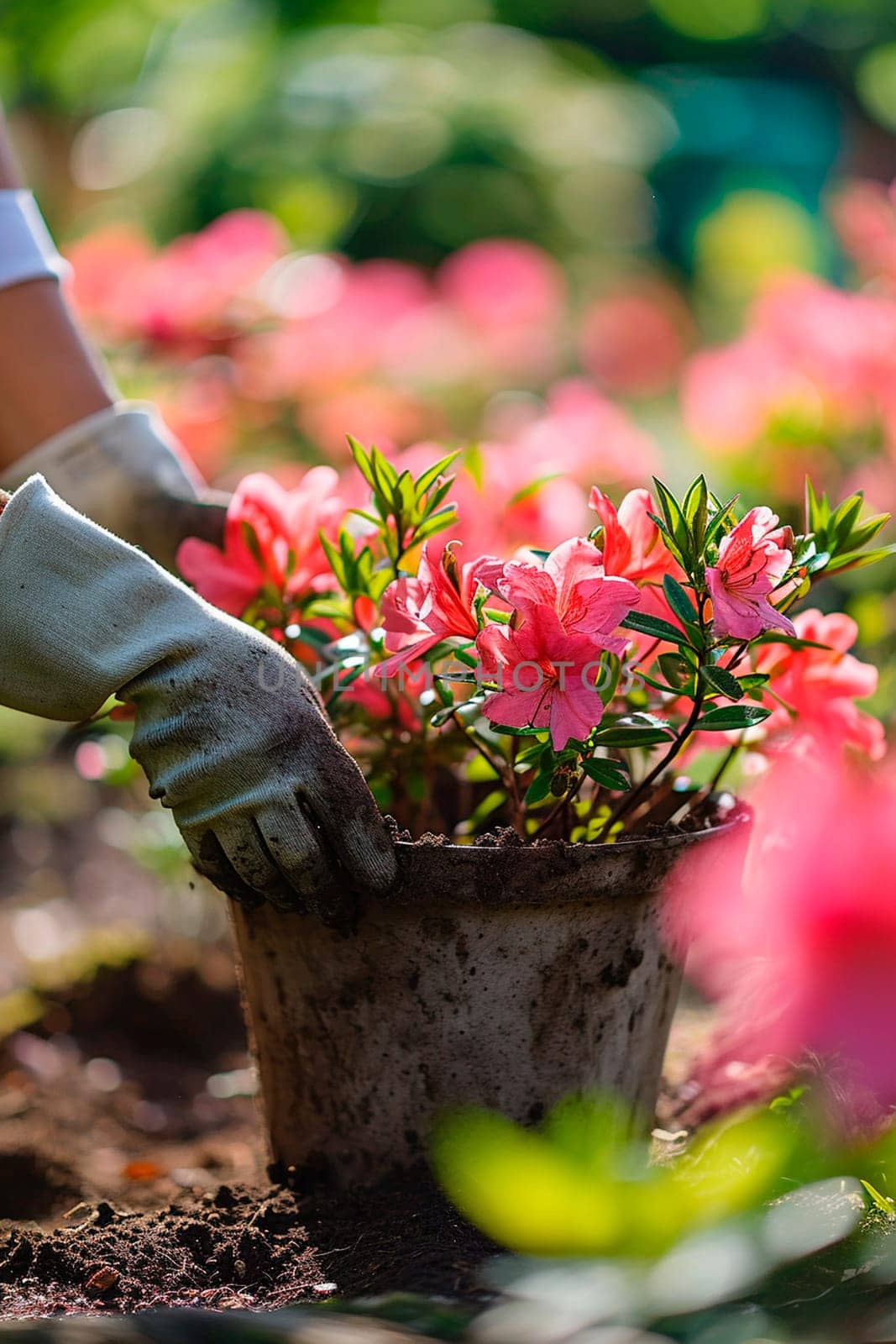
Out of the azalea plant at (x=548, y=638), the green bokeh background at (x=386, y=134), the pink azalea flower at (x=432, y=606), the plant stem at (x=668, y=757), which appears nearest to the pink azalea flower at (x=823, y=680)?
the azalea plant at (x=548, y=638)

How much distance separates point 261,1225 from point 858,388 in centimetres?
153

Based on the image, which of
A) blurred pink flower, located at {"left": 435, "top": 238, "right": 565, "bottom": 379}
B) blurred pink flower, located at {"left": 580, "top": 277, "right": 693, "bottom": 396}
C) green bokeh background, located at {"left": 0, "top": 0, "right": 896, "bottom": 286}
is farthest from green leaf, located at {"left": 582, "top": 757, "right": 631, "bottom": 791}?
green bokeh background, located at {"left": 0, "top": 0, "right": 896, "bottom": 286}

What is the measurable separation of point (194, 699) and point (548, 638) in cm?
28

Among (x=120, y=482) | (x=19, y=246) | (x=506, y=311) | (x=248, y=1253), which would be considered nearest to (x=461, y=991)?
(x=248, y=1253)

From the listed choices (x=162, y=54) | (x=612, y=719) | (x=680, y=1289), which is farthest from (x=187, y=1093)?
(x=162, y=54)

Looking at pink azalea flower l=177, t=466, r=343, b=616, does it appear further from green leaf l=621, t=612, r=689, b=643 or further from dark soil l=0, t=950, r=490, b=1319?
dark soil l=0, t=950, r=490, b=1319

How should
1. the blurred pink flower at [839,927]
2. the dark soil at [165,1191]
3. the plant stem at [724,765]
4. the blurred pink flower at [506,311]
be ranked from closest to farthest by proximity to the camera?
the blurred pink flower at [839,927]
the dark soil at [165,1191]
the plant stem at [724,765]
the blurred pink flower at [506,311]

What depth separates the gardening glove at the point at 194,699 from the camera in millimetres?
989

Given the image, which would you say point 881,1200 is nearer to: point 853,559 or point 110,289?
point 853,559

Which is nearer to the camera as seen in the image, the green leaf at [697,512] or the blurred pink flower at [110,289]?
the green leaf at [697,512]

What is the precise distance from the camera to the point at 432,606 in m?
0.97

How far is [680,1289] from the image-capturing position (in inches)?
27.3

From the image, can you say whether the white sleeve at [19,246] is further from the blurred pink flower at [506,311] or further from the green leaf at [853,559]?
the blurred pink flower at [506,311]

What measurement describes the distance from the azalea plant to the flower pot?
7cm
